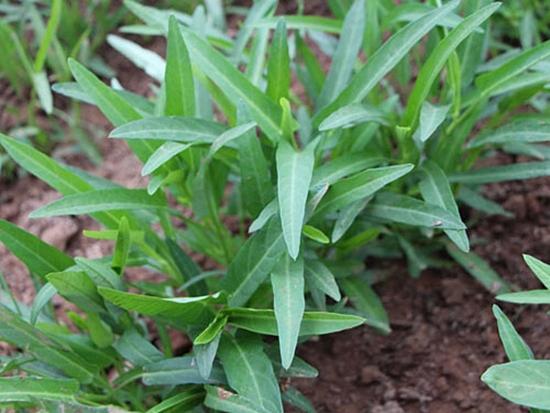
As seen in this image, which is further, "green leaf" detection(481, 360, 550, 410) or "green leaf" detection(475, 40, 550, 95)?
"green leaf" detection(475, 40, 550, 95)

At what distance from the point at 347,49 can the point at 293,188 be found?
0.41 metres

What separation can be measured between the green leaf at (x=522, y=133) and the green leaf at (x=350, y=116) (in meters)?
0.23

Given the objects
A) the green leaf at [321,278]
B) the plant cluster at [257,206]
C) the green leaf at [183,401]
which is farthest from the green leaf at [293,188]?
the green leaf at [183,401]

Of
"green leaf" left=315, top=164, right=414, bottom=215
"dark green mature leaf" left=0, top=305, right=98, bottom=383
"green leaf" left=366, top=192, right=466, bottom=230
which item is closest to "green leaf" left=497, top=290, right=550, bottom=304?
"green leaf" left=366, top=192, right=466, bottom=230

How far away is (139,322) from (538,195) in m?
0.87

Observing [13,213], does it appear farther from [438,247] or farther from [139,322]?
[438,247]

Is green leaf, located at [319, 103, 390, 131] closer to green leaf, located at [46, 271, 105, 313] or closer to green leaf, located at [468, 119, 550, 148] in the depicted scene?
green leaf, located at [468, 119, 550, 148]

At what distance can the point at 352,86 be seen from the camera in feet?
5.01

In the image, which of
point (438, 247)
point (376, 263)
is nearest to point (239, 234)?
point (376, 263)

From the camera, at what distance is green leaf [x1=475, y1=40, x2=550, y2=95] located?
4.86 ft

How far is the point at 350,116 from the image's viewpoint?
1468 millimetres

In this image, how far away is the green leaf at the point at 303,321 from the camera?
4.41 feet

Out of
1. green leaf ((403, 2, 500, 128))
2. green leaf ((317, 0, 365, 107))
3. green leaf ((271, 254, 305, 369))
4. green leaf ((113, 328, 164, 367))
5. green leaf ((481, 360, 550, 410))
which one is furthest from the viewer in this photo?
green leaf ((317, 0, 365, 107))

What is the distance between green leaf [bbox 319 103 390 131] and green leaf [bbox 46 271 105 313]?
0.45 meters
